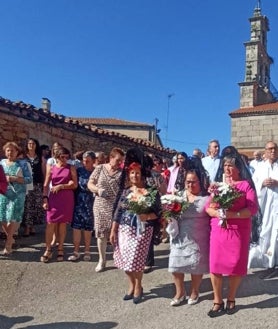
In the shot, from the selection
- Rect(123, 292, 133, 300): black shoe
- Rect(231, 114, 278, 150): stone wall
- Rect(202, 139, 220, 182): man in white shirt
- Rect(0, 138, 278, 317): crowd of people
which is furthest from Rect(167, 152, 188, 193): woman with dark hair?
Rect(231, 114, 278, 150): stone wall

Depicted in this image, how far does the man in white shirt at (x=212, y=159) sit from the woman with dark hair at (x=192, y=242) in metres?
2.16

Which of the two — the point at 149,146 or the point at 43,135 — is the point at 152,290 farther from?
the point at 149,146

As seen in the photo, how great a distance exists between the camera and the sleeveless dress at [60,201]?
21.6 ft

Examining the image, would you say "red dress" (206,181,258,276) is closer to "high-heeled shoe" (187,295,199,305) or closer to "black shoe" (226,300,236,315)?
"black shoe" (226,300,236,315)

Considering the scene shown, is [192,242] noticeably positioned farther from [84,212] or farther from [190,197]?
[84,212]

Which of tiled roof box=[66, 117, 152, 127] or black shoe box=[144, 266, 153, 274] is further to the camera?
tiled roof box=[66, 117, 152, 127]

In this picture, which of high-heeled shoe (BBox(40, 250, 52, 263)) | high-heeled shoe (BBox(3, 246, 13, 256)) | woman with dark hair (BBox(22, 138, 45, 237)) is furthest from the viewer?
Result: woman with dark hair (BBox(22, 138, 45, 237))

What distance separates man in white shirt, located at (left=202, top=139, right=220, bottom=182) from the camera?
23.2 feet

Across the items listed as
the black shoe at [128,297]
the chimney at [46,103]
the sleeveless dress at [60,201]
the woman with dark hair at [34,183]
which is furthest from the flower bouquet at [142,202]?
the chimney at [46,103]

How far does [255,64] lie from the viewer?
30672 mm

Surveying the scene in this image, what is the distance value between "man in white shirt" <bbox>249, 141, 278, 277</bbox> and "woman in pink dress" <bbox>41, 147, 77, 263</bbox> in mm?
2745

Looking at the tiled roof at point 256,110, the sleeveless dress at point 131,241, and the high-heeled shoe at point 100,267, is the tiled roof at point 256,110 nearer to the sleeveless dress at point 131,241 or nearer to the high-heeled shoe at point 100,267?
the high-heeled shoe at point 100,267

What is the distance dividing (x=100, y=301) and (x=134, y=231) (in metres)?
0.94

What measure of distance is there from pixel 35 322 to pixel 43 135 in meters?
7.05
